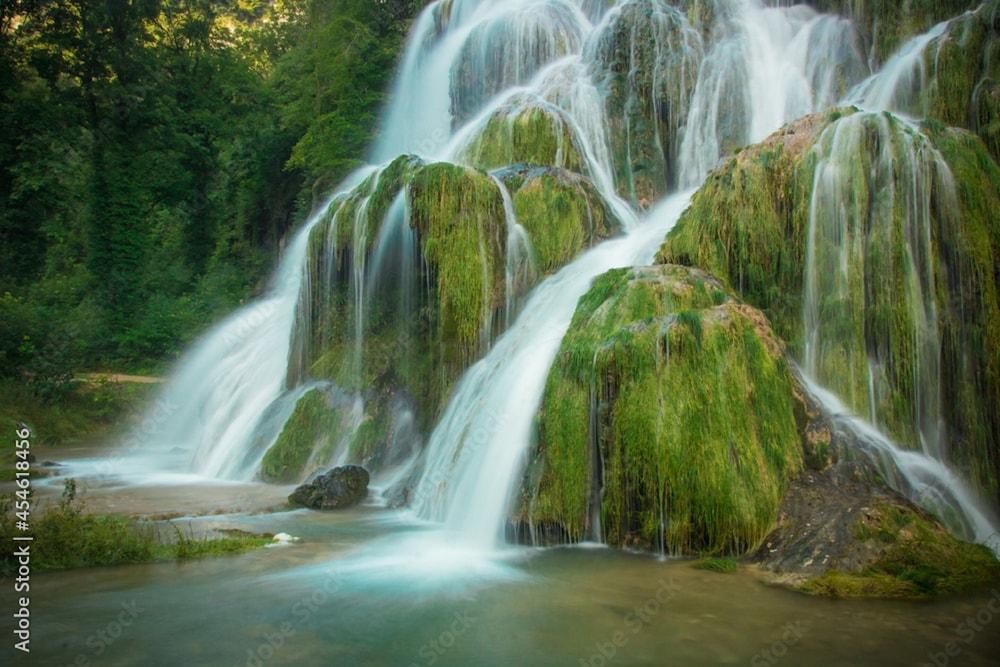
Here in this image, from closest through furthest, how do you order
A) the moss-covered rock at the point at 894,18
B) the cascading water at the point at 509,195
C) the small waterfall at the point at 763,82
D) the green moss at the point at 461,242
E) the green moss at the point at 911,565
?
1. the green moss at the point at 911,565
2. the cascading water at the point at 509,195
3. the green moss at the point at 461,242
4. the moss-covered rock at the point at 894,18
5. the small waterfall at the point at 763,82

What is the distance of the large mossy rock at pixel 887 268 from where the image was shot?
9.02 meters

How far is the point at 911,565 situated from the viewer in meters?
6.64

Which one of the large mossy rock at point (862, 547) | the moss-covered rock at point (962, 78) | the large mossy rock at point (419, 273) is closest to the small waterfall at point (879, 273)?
the large mossy rock at point (862, 547)

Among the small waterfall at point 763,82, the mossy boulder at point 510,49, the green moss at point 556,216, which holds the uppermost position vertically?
the mossy boulder at point 510,49

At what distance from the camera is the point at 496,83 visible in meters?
21.1

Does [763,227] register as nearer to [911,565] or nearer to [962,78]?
[911,565]

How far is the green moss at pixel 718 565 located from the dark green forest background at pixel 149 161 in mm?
18201

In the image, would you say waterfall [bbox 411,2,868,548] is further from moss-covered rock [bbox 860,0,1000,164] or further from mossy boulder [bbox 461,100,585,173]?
moss-covered rock [bbox 860,0,1000,164]

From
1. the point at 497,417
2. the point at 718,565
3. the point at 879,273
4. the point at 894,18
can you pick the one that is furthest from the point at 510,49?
the point at 718,565

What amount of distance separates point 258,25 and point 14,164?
18.7 meters

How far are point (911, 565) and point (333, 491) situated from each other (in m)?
7.01

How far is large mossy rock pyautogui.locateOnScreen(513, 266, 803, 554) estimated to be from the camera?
7570mm

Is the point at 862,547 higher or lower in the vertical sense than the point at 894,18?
lower

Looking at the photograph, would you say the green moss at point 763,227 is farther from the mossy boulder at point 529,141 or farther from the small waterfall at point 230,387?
the small waterfall at point 230,387
